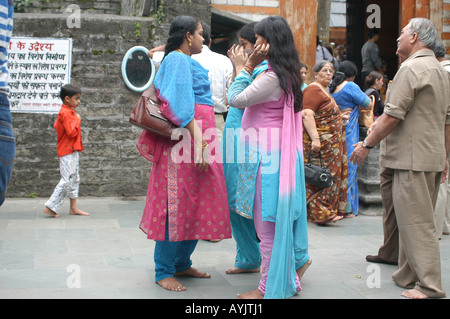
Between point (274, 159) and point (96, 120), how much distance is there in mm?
4431

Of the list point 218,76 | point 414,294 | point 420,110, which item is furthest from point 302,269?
point 218,76

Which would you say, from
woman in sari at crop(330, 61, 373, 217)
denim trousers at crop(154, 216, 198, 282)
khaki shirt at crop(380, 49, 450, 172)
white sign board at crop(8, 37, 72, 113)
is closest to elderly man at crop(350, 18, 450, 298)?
khaki shirt at crop(380, 49, 450, 172)

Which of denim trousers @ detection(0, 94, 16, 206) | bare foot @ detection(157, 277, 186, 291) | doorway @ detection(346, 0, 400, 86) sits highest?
doorway @ detection(346, 0, 400, 86)

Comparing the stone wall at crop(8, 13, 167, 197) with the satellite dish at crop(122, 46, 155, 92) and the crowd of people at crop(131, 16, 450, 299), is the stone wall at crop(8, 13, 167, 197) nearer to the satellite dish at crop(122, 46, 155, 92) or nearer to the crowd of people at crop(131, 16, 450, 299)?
the satellite dish at crop(122, 46, 155, 92)

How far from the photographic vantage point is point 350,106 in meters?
7.46

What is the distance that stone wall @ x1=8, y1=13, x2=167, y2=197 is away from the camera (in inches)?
304

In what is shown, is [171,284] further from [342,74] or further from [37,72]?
[37,72]

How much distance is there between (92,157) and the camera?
7926 mm

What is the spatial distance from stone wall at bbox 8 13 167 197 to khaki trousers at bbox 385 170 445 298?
14.5 feet

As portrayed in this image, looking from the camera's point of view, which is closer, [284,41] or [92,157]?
[284,41]

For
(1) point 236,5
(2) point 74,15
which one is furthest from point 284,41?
(1) point 236,5

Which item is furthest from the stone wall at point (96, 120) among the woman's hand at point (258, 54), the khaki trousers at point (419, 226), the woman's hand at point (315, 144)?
the khaki trousers at point (419, 226)

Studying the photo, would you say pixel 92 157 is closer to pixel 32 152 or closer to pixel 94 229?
pixel 32 152

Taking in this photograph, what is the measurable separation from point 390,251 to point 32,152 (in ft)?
15.6
